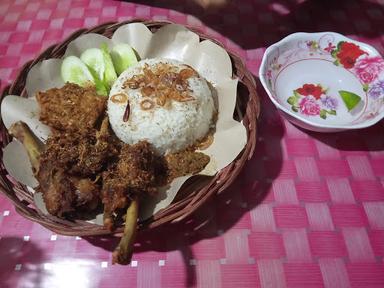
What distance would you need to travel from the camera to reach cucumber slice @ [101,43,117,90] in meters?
2.64

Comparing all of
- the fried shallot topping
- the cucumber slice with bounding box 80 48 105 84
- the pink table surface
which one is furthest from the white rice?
the pink table surface

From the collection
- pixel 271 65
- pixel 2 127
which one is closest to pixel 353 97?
pixel 271 65

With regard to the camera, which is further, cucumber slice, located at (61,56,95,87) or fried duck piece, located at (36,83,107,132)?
cucumber slice, located at (61,56,95,87)

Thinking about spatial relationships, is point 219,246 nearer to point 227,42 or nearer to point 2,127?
point 2,127

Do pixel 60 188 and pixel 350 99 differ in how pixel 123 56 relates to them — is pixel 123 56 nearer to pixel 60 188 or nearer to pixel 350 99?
pixel 60 188

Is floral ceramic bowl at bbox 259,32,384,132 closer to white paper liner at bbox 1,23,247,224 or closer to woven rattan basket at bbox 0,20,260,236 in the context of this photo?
woven rattan basket at bbox 0,20,260,236

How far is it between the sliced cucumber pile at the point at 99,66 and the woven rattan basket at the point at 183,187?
7.9 inches

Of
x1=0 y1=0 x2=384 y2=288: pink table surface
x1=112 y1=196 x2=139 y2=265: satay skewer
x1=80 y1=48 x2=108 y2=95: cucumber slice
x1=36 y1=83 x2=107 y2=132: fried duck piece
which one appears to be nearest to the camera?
x1=112 y1=196 x2=139 y2=265: satay skewer

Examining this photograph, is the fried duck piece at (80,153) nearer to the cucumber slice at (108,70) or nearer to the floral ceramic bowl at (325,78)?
the cucumber slice at (108,70)

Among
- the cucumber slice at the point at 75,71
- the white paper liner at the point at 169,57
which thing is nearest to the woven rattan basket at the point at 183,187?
the white paper liner at the point at 169,57

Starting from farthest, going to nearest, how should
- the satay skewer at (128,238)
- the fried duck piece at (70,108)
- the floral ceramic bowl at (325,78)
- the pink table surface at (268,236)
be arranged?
the floral ceramic bowl at (325,78) → the fried duck piece at (70,108) → the pink table surface at (268,236) → the satay skewer at (128,238)

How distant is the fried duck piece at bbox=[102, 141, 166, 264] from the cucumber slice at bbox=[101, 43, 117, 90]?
2.80ft

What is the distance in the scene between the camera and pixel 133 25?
2.72 metres

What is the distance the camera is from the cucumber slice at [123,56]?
274 centimetres
